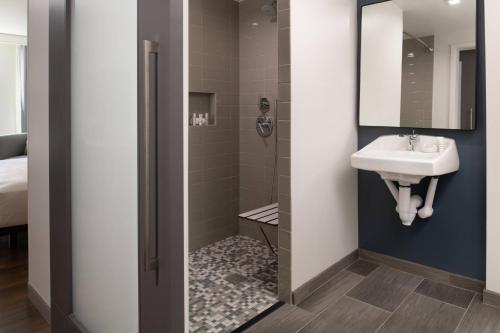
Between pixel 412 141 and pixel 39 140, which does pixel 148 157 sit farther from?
pixel 412 141

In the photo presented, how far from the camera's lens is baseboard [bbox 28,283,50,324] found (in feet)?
7.92

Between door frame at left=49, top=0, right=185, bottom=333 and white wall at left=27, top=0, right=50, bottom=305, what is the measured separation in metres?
0.26

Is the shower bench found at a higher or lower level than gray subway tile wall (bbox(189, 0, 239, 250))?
lower

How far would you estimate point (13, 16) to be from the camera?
214 inches

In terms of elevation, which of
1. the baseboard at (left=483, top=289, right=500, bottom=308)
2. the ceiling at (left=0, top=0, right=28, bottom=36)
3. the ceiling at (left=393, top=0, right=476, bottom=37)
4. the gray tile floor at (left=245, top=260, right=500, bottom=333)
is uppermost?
the ceiling at (left=0, top=0, right=28, bottom=36)

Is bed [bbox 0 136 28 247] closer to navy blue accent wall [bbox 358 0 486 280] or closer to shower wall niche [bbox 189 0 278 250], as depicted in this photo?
shower wall niche [bbox 189 0 278 250]

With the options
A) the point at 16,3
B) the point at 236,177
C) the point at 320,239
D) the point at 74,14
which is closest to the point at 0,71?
the point at 16,3

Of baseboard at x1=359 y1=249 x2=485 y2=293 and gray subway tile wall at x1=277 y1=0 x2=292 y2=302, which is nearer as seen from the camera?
gray subway tile wall at x1=277 y1=0 x2=292 y2=302

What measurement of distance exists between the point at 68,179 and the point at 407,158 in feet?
A: 6.40

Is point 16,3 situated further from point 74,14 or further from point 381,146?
point 381,146

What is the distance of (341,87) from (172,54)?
186cm

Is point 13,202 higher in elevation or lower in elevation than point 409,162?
lower

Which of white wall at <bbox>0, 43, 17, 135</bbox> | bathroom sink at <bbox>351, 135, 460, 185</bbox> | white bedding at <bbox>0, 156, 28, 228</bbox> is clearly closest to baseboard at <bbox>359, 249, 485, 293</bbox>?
bathroom sink at <bbox>351, 135, 460, 185</bbox>

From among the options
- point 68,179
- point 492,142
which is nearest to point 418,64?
point 492,142
